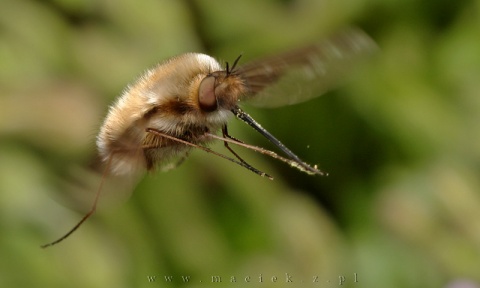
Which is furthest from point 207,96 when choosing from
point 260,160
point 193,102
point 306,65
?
point 260,160

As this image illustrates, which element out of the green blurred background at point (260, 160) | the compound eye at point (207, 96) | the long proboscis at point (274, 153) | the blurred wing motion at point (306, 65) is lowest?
the long proboscis at point (274, 153)

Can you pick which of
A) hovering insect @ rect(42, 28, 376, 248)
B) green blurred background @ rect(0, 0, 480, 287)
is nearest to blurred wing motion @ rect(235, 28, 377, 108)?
hovering insect @ rect(42, 28, 376, 248)

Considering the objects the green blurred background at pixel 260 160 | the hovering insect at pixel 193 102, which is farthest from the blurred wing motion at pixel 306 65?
the green blurred background at pixel 260 160

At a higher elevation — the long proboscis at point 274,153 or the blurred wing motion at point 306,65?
the blurred wing motion at point 306,65

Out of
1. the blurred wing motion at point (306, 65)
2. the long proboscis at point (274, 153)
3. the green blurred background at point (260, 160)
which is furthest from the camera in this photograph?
the green blurred background at point (260, 160)

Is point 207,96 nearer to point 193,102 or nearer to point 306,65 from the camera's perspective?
point 193,102

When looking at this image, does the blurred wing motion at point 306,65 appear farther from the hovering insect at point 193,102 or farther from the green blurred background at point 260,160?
the green blurred background at point 260,160

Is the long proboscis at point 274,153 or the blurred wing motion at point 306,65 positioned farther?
the blurred wing motion at point 306,65
